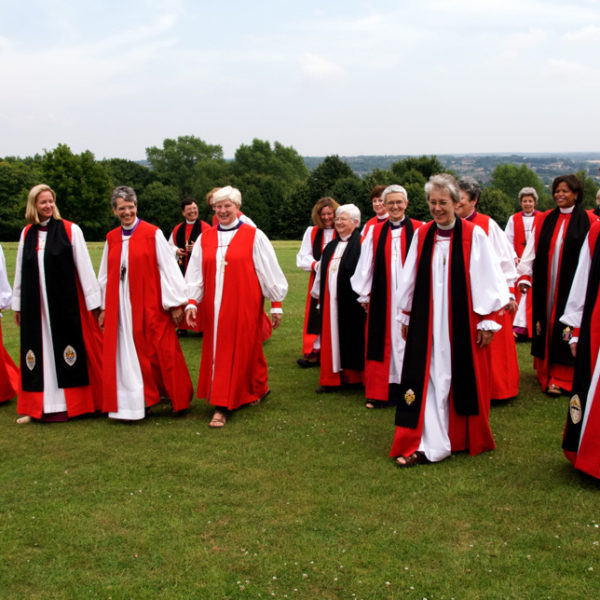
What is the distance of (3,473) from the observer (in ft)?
18.6

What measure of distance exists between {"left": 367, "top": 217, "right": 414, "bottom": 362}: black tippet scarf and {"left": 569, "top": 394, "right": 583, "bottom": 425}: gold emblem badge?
2.52m

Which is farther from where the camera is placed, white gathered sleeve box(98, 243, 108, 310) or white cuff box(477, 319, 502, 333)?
white gathered sleeve box(98, 243, 108, 310)

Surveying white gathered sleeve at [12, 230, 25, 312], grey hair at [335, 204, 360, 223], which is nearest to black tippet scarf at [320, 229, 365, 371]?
grey hair at [335, 204, 360, 223]

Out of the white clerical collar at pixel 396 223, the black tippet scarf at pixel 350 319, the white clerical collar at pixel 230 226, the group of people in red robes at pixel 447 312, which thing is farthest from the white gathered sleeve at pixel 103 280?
the white clerical collar at pixel 396 223

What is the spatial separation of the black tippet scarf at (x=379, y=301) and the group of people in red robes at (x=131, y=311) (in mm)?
1059

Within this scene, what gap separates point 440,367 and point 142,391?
307 centimetres

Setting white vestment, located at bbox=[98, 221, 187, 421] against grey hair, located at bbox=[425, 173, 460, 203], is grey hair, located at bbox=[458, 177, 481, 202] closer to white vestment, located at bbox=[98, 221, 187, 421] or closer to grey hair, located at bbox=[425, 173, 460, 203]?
grey hair, located at bbox=[425, 173, 460, 203]

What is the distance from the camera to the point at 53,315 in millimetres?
7105

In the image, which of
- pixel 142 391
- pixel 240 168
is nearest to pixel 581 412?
pixel 142 391

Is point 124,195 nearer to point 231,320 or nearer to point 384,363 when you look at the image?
point 231,320

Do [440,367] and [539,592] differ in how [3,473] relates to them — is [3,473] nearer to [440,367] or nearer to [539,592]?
[440,367]

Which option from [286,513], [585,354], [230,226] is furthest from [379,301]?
[286,513]

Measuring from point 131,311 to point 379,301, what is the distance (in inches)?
103

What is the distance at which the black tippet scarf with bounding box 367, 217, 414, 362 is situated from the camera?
24.5ft
